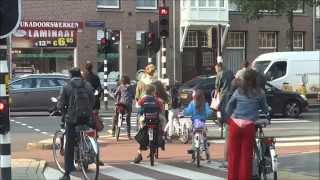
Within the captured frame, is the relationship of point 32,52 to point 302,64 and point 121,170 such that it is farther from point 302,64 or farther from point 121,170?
point 121,170

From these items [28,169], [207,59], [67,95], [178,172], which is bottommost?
[178,172]

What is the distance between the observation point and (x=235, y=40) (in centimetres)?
4312

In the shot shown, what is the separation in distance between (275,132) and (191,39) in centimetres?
2122

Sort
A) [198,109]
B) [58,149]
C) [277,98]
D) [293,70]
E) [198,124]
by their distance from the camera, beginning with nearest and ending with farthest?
[58,149], [198,124], [198,109], [277,98], [293,70]

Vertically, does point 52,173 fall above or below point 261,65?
below

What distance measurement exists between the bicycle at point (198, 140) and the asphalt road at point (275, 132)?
234mm

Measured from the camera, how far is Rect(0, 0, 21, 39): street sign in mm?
8094

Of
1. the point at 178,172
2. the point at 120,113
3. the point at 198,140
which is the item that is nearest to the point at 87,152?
the point at 178,172

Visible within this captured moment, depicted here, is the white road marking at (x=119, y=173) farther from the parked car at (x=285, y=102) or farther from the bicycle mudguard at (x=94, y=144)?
the parked car at (x=285, y=102)

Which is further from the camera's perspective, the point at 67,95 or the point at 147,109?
the point at 147,109

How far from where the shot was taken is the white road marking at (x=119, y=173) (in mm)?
11820

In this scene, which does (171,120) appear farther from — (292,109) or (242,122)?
(292,109)

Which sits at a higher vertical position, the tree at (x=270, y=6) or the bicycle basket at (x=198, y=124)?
the tree at (x=270, y=6)

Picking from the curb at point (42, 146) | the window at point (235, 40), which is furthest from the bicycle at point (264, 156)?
the window at point (235, 40)
